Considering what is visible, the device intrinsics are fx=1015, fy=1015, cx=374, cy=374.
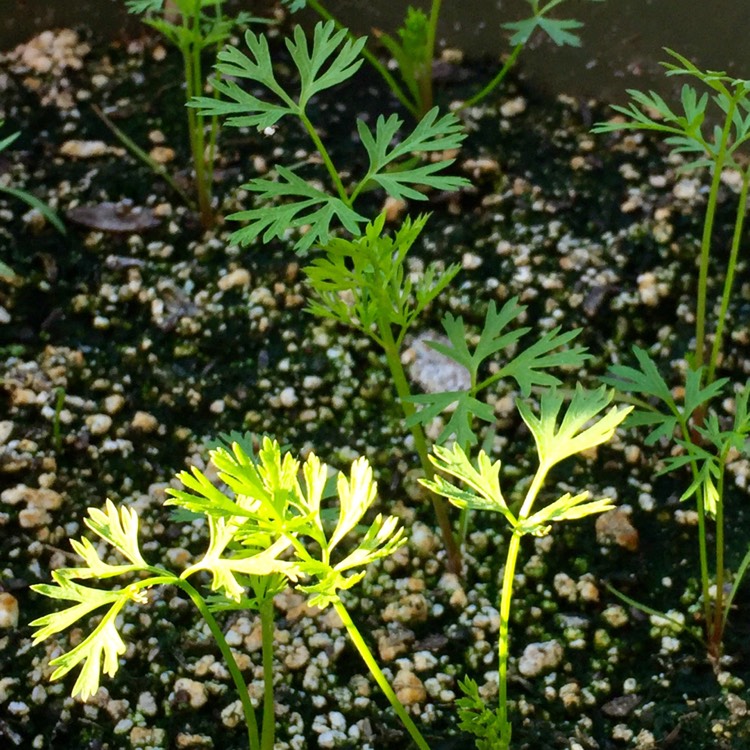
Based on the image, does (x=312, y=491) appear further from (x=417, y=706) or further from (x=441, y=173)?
(x=441, y=173)

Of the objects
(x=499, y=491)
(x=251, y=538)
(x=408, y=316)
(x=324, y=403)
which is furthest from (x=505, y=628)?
(x=324, y=403)

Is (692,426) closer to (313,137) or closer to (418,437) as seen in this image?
(418,437)

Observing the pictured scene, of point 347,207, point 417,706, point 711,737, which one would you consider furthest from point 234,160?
point 711,737

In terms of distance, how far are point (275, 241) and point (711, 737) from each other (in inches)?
38.3

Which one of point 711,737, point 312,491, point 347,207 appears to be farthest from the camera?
point 711,737

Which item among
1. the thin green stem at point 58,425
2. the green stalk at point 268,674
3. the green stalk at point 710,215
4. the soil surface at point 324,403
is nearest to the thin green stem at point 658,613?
the soil surface at point 324,403

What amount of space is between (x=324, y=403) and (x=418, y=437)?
1.10 feet

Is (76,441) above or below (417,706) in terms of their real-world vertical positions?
above

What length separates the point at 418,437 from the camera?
44.4 inches

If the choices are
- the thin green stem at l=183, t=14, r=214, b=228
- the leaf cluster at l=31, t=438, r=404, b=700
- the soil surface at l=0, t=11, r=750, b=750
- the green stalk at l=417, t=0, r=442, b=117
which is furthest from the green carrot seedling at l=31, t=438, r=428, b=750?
the green stalk at l=417, t=0, r=442, b=117

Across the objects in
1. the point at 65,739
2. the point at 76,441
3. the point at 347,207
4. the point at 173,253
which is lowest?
the point at 65,739

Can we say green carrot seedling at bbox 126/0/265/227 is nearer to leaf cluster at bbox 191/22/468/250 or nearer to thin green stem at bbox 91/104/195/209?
thin green stem at bbox 91/104/195/209

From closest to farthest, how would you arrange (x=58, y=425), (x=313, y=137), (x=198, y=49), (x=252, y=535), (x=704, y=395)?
1. (x=252, y=535)
2. (x=313, y=137)
3. (x=704, y=395)
4. (x=58, y=425)
5. (x=198, y=49)

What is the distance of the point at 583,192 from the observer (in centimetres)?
166
